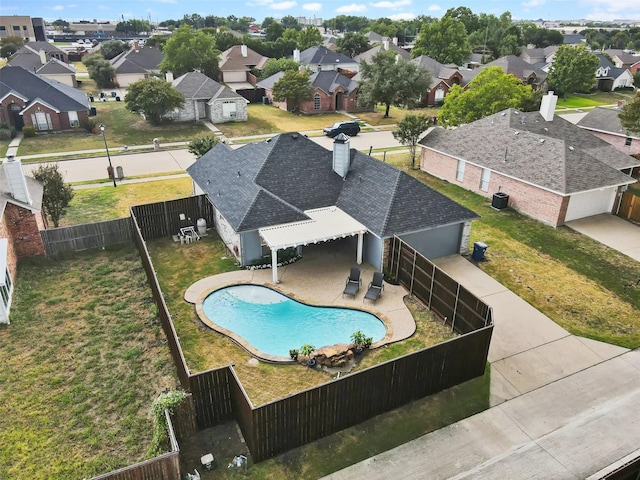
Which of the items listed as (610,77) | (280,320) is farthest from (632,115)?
(610,77)

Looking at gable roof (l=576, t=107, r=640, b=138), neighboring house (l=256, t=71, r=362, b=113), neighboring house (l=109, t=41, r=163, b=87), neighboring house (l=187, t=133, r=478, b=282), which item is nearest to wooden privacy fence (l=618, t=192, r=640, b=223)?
neighboring house (l=187, t=133, r=478, b=282)

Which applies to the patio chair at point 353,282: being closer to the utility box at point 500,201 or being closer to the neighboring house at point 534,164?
the utility box at point 500,201

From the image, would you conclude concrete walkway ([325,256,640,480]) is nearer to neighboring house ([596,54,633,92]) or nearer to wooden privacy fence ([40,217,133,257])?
wooden privacy fence ([40,217,133,257])

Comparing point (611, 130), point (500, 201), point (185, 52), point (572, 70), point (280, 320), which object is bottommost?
point (280, 320)

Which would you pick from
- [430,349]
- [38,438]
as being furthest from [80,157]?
[430,349]

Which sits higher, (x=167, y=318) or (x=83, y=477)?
(x=167, y=318)

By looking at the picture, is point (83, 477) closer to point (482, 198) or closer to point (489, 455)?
point (489, 455)

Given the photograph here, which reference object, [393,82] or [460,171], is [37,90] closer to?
[393,82]

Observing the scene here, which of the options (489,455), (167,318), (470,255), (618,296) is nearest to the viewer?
(489,455)
